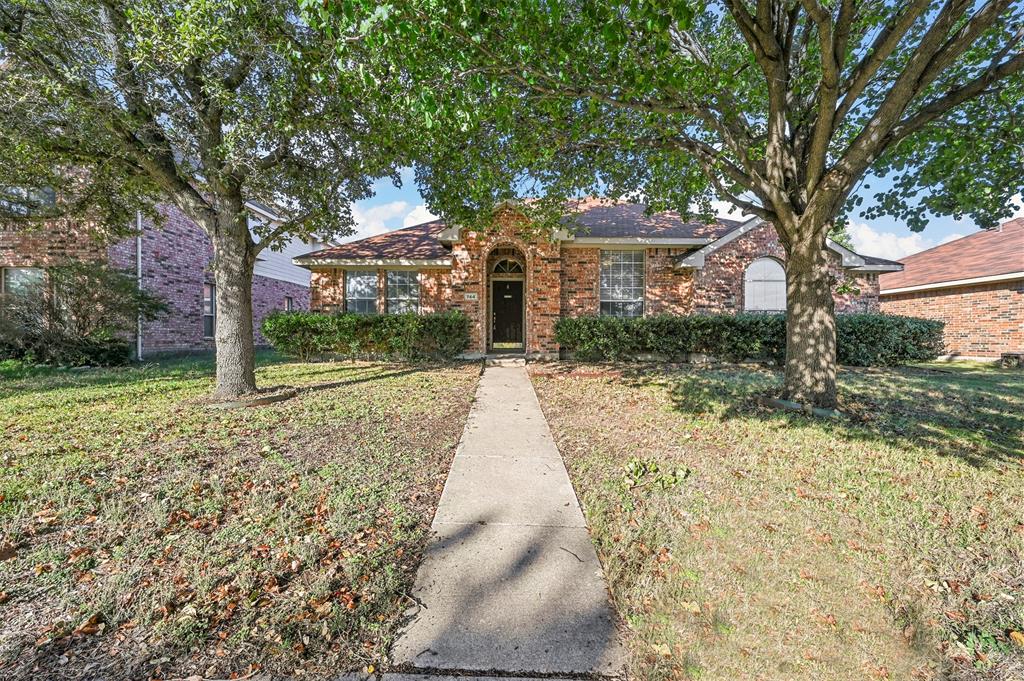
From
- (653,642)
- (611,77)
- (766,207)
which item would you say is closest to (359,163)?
(611,77)

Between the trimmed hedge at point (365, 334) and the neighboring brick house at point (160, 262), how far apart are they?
2133mm

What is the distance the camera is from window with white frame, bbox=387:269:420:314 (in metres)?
12.5

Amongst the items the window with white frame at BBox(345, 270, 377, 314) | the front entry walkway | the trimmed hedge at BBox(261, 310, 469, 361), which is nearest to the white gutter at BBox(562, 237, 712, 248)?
the trimmed hedge at BBox(261, 310, 469, 361)

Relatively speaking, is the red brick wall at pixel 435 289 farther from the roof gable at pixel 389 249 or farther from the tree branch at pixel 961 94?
the tree branch at pixel 961 94

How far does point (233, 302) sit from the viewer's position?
21.8ft

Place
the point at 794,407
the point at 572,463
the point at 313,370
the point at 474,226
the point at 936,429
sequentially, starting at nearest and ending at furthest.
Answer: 1. the point at 572,463
2. the point at 936,429
3. the point at 794,407
4. the point at 474,226
5. the point at 313,370

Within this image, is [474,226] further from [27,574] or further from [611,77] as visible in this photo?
[27,574]

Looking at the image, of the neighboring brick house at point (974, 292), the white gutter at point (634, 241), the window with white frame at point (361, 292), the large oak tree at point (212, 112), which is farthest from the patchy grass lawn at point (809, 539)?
the neighboring brick house at point (974, 292)

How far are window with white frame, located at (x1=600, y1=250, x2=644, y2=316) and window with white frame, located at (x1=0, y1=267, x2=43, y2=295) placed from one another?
14.6 metres

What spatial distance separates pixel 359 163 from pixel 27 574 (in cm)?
580

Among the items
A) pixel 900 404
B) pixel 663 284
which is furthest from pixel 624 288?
pixel 900 404

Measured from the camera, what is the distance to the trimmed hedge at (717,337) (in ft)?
35.0

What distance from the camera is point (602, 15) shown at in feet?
14.5

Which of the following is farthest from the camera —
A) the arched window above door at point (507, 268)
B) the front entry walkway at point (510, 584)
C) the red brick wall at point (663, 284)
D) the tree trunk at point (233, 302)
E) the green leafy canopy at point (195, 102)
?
the arched window above door at point (507, 268)
